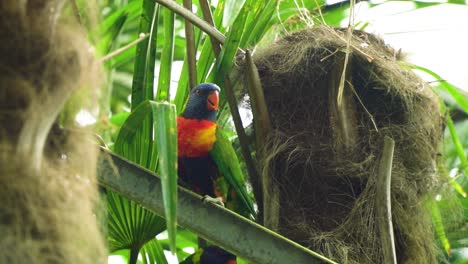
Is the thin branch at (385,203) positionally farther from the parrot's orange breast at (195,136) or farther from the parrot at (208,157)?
the parrot's orange breast at (195,136)

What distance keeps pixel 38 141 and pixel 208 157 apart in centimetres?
208

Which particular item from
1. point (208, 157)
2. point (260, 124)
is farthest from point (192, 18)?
point (208, 157)

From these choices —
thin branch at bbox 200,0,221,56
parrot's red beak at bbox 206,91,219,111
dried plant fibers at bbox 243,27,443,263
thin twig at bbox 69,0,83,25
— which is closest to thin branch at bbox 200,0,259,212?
thin branch at bbox 200,0,221,56

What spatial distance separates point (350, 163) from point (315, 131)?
0.22 metres

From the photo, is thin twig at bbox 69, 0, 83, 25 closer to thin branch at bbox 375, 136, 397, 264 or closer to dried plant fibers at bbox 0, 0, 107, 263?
dried plant fibers at bbox 0, 0, 107, 263

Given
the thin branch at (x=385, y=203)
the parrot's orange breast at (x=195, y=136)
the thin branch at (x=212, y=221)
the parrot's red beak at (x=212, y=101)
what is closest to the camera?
the thin branch at (x=212, y=221)

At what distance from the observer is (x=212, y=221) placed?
73.0 inches

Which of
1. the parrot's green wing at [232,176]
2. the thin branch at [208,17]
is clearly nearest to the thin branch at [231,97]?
the thin branch at [208,17]

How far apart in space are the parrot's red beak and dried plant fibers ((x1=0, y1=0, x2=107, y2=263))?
1.88 metres

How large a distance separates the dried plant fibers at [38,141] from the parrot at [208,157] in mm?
1699

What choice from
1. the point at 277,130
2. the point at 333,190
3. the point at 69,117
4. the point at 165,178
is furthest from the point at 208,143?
the point at 69,117

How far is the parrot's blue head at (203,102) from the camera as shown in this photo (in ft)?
9.67

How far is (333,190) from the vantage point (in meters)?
2.81

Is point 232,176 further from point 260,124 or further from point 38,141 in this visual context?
point 38,141
